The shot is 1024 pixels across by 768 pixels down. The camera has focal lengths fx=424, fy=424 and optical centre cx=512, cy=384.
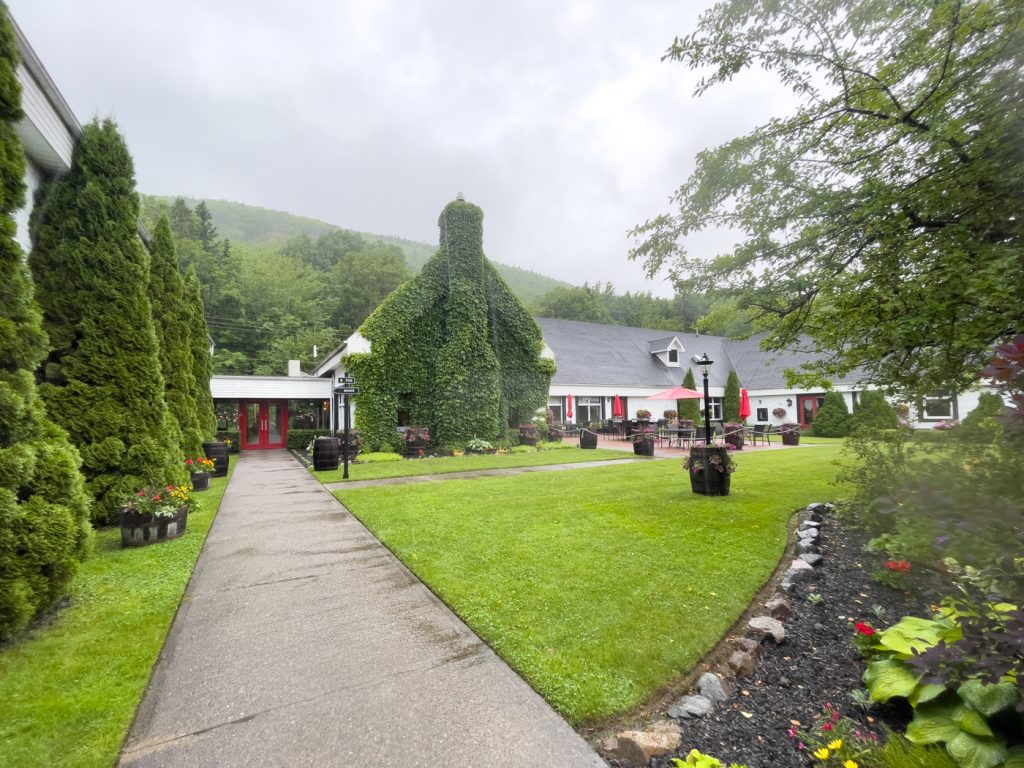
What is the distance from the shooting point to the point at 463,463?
1373 centimetres

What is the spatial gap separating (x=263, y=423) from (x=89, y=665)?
20.6 meters

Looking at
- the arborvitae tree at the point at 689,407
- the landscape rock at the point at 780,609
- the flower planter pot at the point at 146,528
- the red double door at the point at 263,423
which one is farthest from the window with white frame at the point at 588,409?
the landscape rock at the point at 780,609

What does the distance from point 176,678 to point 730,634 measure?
385 centimetres

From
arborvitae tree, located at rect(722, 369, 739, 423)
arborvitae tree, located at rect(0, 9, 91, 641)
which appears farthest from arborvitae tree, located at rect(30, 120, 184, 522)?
arborvitae tree, located at rect(722, 369, 739, 423)

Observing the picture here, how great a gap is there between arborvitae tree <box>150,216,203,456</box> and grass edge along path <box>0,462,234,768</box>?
6.04 m

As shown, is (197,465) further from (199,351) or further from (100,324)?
(199,351)

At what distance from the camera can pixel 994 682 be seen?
6.35ft

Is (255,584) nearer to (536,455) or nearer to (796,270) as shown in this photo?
(796,270)

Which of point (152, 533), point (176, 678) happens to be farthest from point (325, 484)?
point (176, 678)

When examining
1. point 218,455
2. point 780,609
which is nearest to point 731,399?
point 780,609

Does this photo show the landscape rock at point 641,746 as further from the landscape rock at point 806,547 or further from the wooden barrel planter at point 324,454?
the wooden barrel planter at point 324,454

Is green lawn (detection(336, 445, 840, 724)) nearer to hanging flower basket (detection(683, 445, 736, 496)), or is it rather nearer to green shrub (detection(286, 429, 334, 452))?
hanging flower basket (detection(683, 445, 736, 496))

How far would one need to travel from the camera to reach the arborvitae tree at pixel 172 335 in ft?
32.8

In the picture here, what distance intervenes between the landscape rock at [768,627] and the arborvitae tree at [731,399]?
25.6 m
